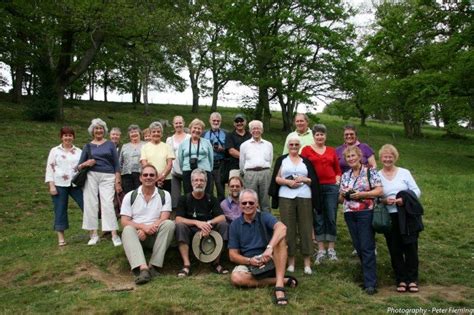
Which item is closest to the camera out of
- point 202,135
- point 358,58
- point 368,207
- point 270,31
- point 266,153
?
point 368,207

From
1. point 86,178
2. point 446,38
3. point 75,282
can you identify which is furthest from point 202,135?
point 446,38

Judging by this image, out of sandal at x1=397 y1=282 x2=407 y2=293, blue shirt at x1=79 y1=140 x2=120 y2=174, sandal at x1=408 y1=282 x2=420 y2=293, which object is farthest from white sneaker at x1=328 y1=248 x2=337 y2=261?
blue shirt at x1=79 y1=140 x2=120 y2=174

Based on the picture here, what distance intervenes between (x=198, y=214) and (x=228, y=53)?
24812mm

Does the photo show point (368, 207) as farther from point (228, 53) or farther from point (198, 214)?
point (228, 53)

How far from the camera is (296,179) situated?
6.56m

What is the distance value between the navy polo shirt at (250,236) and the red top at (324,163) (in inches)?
49.3

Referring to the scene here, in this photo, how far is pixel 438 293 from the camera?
6.16 metres

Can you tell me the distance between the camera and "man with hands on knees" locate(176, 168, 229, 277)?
260 inches

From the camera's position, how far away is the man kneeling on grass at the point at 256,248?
5.79m

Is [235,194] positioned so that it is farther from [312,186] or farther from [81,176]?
[81,176]

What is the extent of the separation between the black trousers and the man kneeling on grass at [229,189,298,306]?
1.55 meters

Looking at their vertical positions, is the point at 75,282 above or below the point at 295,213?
below

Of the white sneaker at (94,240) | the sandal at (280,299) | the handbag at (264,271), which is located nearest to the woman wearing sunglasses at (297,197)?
the handbag at (264,271)

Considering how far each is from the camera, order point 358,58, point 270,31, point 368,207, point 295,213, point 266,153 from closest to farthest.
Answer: point 368,207, point 295,213, point 266,153, point 358,58, point 270,31
